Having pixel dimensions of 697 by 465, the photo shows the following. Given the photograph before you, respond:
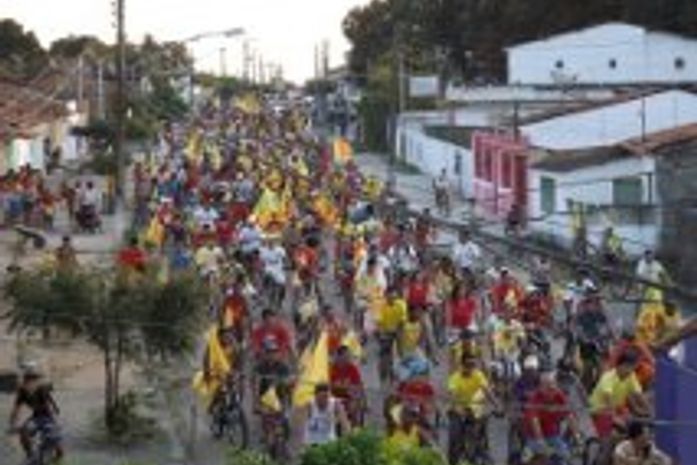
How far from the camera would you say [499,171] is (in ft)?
172

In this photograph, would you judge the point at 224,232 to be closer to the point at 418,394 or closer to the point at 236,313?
the point at 236,313

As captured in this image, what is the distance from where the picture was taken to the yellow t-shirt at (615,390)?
16375 millimetres

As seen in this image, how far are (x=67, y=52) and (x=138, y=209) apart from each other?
82.8 metres

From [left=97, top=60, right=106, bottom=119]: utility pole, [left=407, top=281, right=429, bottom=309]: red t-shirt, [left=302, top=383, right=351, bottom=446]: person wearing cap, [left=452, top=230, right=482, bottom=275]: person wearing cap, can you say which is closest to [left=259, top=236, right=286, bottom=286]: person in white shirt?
[left=452, top=230, right=482, bottom=275]: person wearing cap

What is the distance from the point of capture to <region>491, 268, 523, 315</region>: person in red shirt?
23.3 metres

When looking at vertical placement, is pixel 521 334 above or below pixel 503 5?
below

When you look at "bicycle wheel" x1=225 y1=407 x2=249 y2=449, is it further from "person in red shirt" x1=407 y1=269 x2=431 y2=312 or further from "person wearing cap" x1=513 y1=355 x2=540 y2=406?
"person in red shirt" x1=407 y1=269 x2=431 y2=312

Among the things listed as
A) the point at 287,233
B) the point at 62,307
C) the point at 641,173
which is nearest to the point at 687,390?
the point at 62,307

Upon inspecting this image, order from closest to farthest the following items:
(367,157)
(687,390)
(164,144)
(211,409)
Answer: (687,390) < (211,409) < (164,144) < (367,157)

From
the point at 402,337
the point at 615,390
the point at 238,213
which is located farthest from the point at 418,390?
the point at 238,213

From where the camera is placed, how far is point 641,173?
127ft

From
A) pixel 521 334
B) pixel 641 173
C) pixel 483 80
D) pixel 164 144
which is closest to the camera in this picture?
pixel 521 334

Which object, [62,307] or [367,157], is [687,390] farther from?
[367,157]

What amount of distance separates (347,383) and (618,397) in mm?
2825
